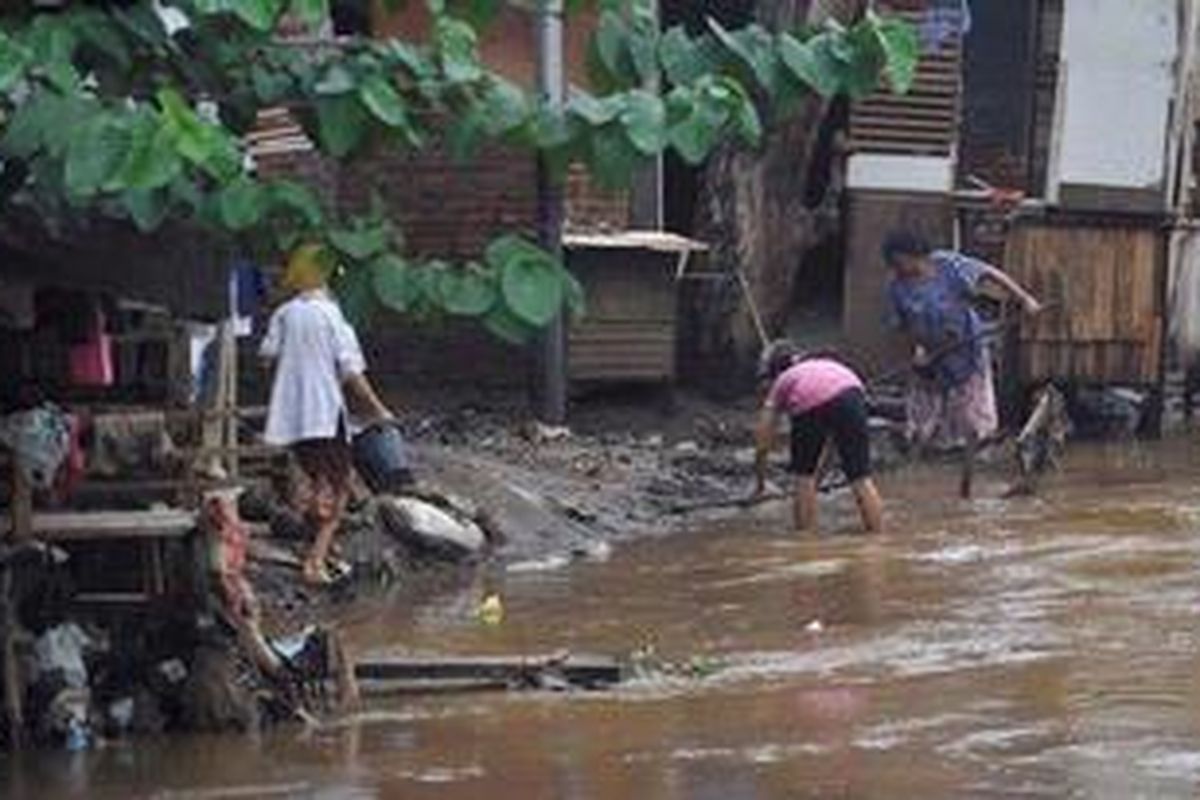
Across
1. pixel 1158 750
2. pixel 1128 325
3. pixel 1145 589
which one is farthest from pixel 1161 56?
pixel 1158 750

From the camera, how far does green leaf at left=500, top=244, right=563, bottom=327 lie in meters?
5.10

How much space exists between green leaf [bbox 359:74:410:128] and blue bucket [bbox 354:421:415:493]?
746 cm

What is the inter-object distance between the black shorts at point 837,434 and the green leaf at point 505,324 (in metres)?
8.73

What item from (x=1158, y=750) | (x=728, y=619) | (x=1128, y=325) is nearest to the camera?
(x=1158, y=750)

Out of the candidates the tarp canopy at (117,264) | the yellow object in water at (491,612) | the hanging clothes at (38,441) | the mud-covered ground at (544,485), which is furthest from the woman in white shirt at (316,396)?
the tarp canopy at (117,264)

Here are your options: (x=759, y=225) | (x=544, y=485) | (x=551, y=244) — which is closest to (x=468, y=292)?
(x=544, y=485)

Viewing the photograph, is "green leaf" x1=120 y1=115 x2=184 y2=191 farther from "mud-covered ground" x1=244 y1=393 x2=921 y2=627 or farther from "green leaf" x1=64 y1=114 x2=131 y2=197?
"mud-covered ground" x1=244 y1=393 x2=921 y2=627

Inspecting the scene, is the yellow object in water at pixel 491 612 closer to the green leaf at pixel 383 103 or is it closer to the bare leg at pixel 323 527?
the bare leg at pixel 323 527

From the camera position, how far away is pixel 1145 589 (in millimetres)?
11367

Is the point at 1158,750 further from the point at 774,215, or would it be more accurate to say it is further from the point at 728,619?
the point at 774,215

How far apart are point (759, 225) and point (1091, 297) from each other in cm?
251

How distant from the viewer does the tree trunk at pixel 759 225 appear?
Result: 61.4 ft

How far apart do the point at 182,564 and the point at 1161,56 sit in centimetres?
1272

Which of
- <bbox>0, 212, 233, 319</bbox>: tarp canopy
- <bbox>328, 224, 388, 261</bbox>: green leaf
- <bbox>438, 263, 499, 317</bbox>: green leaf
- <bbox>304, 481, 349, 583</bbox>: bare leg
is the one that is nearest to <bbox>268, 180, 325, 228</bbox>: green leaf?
<bbox>328, 224, 388, 261</bbox>: green leaf
